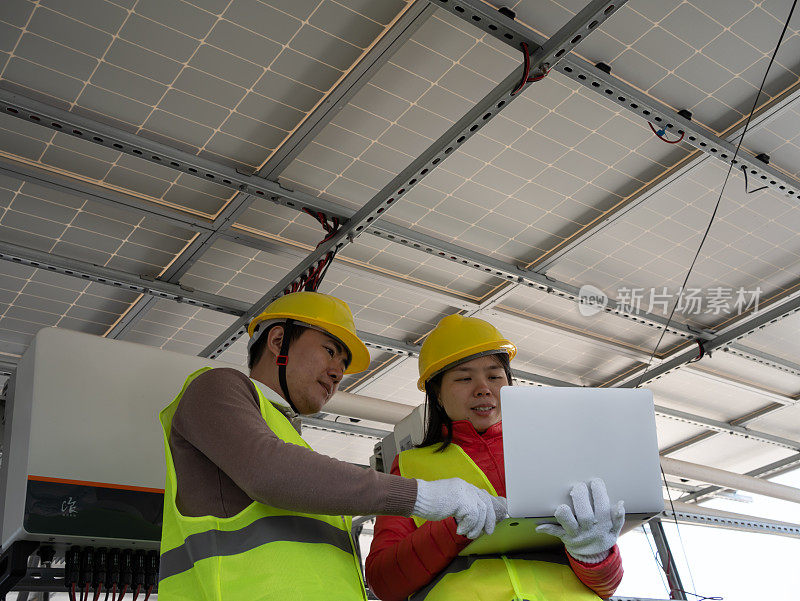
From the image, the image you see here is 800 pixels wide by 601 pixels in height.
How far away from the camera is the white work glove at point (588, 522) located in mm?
1756

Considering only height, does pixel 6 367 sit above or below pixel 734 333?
above

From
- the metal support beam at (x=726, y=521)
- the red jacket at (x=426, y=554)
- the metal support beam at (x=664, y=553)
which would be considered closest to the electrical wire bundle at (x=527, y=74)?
the red jacket at (x=426, y=554)

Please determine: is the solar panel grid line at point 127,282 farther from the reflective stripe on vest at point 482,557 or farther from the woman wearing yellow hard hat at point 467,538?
the reflective stripe on vest at point 482,557

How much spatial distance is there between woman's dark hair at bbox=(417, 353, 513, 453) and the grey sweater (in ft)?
2.60

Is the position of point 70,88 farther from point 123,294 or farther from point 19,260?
point 123,294

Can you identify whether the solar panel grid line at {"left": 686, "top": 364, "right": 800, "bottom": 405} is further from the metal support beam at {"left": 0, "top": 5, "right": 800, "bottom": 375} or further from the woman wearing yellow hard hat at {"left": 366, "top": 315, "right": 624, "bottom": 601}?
the woman wearing yellow hard hat at {"left": 366, "top": 315, "right": 624, "bottom": 601}

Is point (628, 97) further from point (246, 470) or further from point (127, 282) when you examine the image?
point (127, 282)

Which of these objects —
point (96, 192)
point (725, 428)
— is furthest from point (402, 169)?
point (725, 428)

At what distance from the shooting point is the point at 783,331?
6.70 metres

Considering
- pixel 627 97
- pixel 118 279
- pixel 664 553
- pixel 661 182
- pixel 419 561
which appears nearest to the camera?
pixel 419 561

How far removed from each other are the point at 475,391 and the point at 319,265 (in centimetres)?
257

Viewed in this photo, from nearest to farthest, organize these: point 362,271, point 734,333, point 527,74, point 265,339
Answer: point 265,339 < point 527,74 < point 362,271 < point 734,333

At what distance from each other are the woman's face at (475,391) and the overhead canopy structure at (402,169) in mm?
1707

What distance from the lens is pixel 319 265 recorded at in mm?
5066
